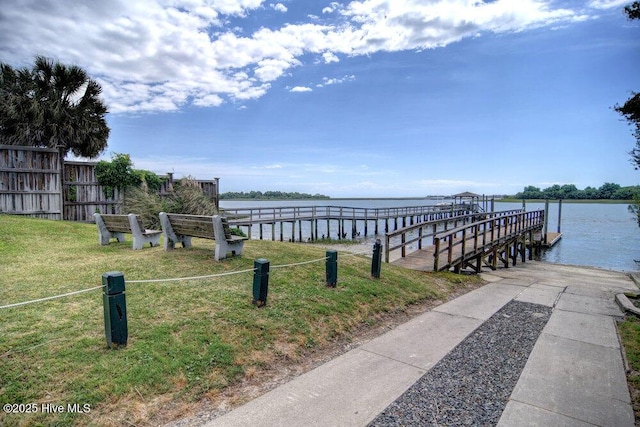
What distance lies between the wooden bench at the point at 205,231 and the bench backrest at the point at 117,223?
1483 mm

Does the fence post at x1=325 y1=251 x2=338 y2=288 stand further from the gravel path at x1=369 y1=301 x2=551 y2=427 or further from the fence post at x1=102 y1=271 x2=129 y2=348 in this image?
the fence post at x1=102 y1=271 x2=129 y2=348

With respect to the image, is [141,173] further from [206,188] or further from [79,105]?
[79,105]

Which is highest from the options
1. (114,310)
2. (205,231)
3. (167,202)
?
(167,202)

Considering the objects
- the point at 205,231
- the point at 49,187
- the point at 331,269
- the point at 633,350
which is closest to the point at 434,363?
the point at 331,269

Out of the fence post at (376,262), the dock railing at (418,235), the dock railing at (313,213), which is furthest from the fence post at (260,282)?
the dock railing at (313,213)

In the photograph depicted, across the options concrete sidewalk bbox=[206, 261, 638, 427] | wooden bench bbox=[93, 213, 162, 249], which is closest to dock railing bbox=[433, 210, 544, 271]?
concrete sidewalk bbox=[206, 261, 638, 427]

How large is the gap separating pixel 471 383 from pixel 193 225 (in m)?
5.38

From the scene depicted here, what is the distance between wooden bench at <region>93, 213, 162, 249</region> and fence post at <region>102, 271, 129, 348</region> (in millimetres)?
4996

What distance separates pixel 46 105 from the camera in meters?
17.0

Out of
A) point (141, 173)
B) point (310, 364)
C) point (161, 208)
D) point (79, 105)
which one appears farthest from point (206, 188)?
point (310, 364)

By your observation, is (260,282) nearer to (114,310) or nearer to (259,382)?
(259,382)

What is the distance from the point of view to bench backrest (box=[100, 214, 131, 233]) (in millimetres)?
8297

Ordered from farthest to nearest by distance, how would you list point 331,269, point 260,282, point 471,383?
1. point 331,269
2. point 260,282
3. point 471,383

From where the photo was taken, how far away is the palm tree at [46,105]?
1681cm
